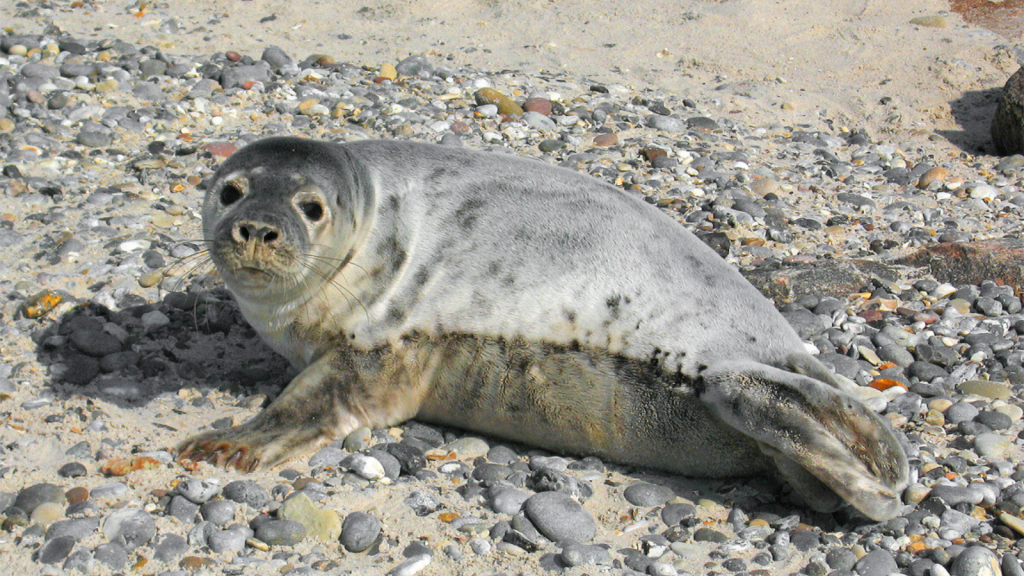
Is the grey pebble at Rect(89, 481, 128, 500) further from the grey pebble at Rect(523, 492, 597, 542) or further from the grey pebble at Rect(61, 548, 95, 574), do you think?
the grey pebble at Rect(523, 492, 597, 542)

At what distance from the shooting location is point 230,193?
3424 mm

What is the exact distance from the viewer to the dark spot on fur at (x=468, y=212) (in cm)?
360

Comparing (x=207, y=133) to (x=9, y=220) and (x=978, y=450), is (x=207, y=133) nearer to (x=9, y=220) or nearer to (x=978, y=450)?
(x=9, y=220)

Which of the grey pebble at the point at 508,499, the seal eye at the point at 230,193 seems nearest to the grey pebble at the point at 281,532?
the grey pebble at the point at 508,499

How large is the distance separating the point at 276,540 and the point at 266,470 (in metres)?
0.44

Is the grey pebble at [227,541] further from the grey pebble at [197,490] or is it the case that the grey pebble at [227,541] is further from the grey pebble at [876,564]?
the grey pebble at [876,564]

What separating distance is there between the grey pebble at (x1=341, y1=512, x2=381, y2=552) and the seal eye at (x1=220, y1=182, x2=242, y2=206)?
1.16 metres

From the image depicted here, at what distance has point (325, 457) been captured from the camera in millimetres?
3400

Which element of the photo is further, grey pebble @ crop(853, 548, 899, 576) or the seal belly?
the seal belly

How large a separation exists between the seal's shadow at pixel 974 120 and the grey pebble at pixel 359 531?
18.2 feet

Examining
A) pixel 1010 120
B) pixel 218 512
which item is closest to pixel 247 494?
pixel 218 512

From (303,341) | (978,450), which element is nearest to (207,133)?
(303,341)

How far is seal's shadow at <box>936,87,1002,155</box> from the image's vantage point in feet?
23.0

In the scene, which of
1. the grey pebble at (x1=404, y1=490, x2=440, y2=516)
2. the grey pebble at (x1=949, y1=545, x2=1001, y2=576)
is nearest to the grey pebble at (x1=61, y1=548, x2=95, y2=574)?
the grey pebble at (x1=404, y1=490, x2=440, y2=516)
